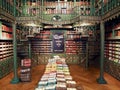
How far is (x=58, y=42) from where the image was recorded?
947cm

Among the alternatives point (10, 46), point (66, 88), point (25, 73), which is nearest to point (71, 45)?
point (10, 46)

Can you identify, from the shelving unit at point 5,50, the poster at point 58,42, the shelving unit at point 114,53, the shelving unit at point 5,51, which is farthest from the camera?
the poster at point 58,42

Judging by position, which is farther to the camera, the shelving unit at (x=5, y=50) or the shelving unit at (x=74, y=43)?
the shelving unit at (x=74, y=43)

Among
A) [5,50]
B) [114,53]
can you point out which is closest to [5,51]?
[5,50]

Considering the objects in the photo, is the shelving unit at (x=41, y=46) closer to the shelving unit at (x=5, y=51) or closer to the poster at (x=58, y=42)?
the poster at (x=58, y=42)

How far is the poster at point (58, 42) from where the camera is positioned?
9469 millimetres

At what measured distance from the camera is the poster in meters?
9.47

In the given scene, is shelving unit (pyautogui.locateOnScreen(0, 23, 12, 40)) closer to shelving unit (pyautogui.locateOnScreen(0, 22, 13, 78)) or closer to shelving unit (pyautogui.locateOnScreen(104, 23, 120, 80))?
shelving unit (pyautogui.locateOnScreen(0, 22, 13, 78))

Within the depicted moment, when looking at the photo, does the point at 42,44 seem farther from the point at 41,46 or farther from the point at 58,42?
the point at 58,42

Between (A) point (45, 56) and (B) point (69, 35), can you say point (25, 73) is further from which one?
(B) point (69, 35)

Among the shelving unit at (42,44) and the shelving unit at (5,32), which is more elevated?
the shelving unit at (5,32)

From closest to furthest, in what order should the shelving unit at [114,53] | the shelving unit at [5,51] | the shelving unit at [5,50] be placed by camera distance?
the shelving unit at [114,53], the shelving unit at [5,51], the shelving unit at [5,50]

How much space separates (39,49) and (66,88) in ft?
24.0

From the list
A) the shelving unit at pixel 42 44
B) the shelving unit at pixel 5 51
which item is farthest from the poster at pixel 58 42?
the shelving unit at pixel 5 51
